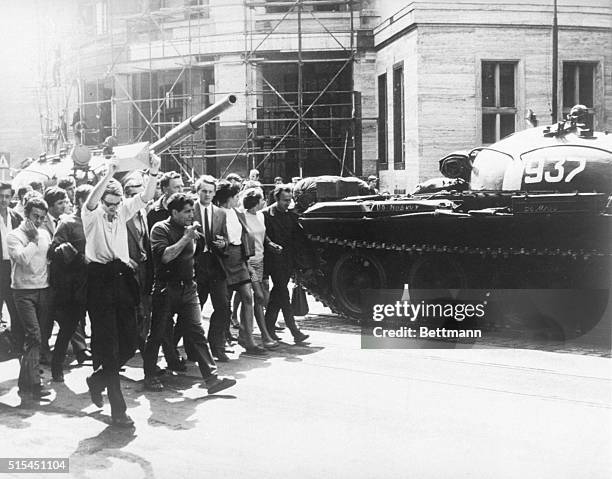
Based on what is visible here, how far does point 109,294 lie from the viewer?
6.70 meters

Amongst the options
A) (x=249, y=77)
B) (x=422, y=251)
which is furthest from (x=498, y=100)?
(x=422, y=251)

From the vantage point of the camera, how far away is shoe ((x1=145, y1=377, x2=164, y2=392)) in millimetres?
7695

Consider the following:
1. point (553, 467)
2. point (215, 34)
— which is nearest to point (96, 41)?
point (215, 34)

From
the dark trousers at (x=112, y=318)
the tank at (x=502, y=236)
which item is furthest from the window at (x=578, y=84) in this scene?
the dark trousers at (x=112, y=318)

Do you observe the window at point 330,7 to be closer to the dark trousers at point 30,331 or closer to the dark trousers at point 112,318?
the dark trousers at point 30,331

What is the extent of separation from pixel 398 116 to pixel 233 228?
15228 millimetres

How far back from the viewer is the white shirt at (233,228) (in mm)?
9062

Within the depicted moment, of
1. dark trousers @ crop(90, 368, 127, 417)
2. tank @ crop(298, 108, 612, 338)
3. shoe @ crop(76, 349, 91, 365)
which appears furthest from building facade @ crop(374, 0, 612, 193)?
dark trousers @ crop(90, 368, 127, 417)

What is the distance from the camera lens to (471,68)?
21422 mm

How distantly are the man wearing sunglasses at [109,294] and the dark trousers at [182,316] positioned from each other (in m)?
0.72

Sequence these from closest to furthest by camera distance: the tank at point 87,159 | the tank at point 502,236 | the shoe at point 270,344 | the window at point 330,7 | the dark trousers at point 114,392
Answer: the dark trousers at point 114,392
the shoe at point 270,344
the tank at point 502,236
the tank at point 87,159
the window at point 330,7

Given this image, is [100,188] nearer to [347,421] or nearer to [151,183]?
[151,183]

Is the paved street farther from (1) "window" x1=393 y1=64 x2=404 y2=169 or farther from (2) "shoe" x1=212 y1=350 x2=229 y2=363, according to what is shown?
(1) "window" x1=393 y1=64 x2=404 y2=169

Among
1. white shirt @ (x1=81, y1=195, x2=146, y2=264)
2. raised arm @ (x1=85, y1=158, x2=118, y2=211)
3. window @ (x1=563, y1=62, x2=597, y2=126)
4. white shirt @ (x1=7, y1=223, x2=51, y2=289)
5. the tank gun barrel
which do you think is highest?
window @ (x1=563, y1=62, x2=597, y2=126)
